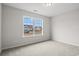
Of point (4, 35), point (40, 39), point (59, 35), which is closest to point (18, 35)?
point (4, 35)

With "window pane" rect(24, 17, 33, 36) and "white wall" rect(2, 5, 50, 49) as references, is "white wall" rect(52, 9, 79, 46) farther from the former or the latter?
"white wall" rect(2, 5, 50, 49)

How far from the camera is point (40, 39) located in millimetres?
5668

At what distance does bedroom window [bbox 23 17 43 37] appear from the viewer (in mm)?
4699

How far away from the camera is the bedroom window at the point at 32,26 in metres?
4.70

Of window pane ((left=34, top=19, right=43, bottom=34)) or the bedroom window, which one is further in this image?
window pane ((left=34, top=19, right=43, bottom=34))

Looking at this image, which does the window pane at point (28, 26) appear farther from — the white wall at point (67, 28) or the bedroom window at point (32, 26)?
the white wall at point (67, 28)

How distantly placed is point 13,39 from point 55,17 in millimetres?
4049

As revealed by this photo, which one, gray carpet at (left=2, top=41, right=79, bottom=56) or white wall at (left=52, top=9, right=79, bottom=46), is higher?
white wall at (left=52, top=9, right=79, bottom=46)

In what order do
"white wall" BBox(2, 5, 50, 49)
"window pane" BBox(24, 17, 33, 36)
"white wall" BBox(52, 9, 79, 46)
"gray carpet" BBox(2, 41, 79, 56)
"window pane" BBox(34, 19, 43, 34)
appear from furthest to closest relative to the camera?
"window pane" BBox(34, 19, 43, 34) < "window pane" BBox(24, 17, 33, 36) < "white wall" BBox(52, 9, 79, 46) < "white wall" BBox(2, 5, 50, 49) < "gray carpet" BBox(2, 41, 79, 56)

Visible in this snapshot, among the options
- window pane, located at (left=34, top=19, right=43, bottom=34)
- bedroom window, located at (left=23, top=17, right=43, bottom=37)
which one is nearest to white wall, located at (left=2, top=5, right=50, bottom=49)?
bedroom window, located at (left=23, top=17, right=43, bottom=37)

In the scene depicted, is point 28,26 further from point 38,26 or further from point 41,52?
point 41,52

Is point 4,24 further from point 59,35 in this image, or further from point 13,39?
point 59,35

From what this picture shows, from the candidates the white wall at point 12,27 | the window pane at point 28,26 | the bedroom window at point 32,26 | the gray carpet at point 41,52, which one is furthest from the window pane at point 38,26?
the gray carpet at point 41,52

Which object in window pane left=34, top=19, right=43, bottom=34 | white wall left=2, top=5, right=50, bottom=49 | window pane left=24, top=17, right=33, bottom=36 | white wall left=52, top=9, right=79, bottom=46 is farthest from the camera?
window pane left=34, top=19, right=43, bottom=34
